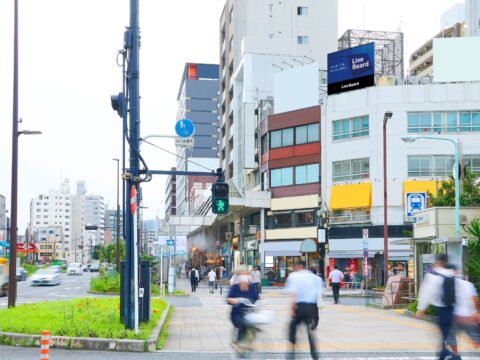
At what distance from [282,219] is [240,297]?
53514 mm

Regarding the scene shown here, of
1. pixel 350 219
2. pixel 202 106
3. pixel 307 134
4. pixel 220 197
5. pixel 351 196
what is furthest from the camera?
pixel 202 106

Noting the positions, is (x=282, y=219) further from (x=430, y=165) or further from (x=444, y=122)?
(x=444, y=122)

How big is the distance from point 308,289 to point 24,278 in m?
70.8

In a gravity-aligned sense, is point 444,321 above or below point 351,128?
below

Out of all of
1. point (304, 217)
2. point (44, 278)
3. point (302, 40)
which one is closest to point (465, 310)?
point (44, 278)

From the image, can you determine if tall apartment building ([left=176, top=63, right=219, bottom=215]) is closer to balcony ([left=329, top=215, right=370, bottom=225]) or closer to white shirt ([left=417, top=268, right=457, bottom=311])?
balcony ([left=329, top=215, right=370, bottom=225])

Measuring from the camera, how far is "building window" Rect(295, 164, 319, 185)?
6244cm

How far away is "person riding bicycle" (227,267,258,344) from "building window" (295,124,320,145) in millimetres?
50463

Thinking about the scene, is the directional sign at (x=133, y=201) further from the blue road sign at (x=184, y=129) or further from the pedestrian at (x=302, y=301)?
the pedestrian at (x=302, y=301)

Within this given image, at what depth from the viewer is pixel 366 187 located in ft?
188

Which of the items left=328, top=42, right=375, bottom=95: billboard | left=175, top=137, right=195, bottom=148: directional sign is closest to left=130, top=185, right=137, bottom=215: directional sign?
left=175, top=137, right=195, bottom=148: directional sign

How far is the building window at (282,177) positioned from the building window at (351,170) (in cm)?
522

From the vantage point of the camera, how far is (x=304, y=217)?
6366cm

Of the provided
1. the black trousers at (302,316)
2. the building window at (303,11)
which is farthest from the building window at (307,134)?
the black trousers at (302,316)
